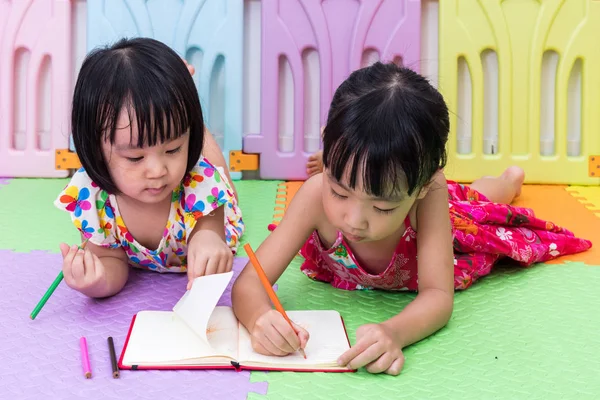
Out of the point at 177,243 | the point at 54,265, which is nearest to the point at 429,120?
the point at 177,243

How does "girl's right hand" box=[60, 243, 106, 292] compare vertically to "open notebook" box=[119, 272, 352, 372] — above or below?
above

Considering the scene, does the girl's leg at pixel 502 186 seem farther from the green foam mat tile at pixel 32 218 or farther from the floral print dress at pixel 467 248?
the green foam mat tile at pixel 32 218

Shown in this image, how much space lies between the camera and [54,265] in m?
1.36

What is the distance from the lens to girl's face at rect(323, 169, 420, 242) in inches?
38.0

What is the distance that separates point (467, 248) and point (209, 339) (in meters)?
0.46

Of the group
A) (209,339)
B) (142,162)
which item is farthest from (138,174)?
(209,339)

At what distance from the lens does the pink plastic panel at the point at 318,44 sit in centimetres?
197

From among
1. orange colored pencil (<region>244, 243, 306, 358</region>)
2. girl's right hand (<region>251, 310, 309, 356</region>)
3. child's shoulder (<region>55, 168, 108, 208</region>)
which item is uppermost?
child's shoulder (<region>55, 168, 108, 208</region>)

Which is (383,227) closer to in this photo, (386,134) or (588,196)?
(386,134)

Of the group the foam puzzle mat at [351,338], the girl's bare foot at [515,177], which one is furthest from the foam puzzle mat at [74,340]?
the girl's bare foot at [515,177]

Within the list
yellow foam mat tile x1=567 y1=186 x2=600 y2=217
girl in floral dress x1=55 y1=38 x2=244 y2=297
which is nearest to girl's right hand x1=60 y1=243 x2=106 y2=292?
girl in floral dress x1=55 y1=38 x2=244 y2=297

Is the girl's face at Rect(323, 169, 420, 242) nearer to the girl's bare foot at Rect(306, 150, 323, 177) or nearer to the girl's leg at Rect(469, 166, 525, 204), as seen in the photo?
the girl's leg at Rect(469, 166, 525, 204)

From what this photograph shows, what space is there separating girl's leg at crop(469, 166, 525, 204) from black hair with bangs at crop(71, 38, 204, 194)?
2.46ft

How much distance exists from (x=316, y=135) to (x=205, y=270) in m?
1.01
